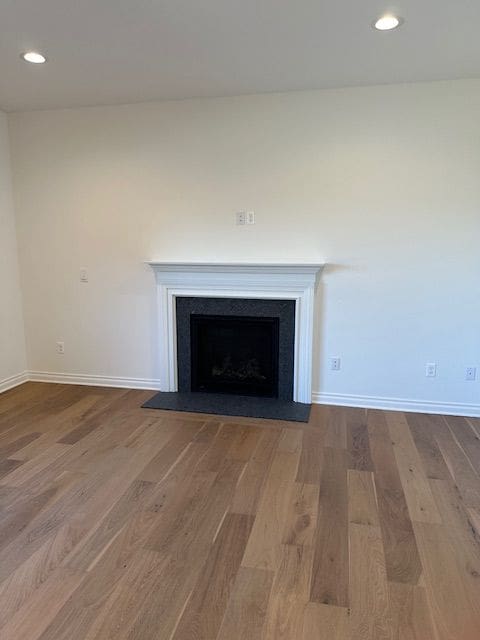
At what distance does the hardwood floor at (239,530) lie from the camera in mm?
1479

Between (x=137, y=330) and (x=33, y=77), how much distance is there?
2.14 m

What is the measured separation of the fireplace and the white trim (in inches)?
70.3

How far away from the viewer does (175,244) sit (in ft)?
12.0

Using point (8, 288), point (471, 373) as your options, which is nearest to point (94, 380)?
point (8, 288)

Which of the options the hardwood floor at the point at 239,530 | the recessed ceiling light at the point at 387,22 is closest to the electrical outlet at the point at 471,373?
the hardwood floor at the point at 239,530

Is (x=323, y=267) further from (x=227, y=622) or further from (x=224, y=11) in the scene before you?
(x=227, y=622)

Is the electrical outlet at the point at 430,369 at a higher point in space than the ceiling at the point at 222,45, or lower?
lower

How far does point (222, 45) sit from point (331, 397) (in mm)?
2728

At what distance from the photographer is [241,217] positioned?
349 centimetres

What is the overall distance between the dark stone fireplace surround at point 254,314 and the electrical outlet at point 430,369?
1097 millimetres

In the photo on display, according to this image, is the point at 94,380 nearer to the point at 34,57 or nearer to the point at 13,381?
the point at 13,381

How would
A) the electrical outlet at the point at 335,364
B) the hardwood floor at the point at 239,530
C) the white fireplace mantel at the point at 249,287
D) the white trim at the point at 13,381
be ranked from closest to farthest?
the hardwood floor at the point at 239,530 < the white fireplace mantel at the point at 249,287 < the electrical outlet at the point at 335,364 < the white trim at the point at 13,381

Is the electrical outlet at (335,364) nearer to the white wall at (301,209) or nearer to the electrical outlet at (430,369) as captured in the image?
the white wall at (301,209)

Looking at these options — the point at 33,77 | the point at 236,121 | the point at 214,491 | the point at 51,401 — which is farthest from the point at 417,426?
the point at 33,77
